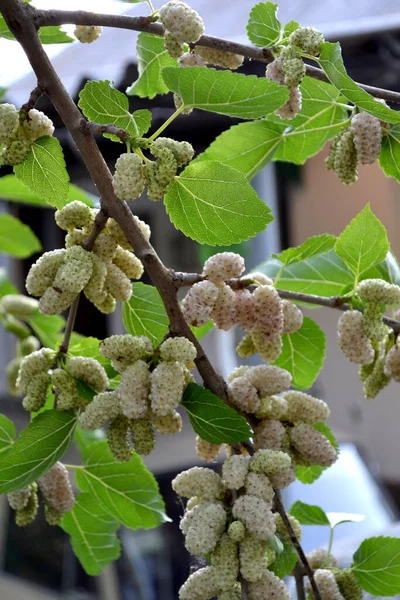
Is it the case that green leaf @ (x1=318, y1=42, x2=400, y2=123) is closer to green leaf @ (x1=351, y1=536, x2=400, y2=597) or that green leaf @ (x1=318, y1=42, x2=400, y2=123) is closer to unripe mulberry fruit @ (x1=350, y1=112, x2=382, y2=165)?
unripe mulberry fruit @ (x1=350, y1=112, x2=382, y2=165)

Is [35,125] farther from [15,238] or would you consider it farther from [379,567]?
[15,238]

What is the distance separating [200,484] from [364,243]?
23 centimetres

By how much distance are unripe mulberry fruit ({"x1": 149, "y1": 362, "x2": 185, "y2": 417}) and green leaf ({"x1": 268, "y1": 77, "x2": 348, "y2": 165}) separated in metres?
0.25

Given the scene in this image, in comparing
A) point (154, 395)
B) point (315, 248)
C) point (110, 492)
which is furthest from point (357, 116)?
point (110, 492)

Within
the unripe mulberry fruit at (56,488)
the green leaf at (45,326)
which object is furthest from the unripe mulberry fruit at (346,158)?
the green leaf at (45,326)

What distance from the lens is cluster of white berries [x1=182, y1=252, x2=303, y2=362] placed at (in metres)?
0.49

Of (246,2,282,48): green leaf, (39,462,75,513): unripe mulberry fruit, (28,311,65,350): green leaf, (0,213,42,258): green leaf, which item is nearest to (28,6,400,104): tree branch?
(246,2,282,48): green leaf

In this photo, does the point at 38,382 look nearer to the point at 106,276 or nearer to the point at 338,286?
the point at 106,276

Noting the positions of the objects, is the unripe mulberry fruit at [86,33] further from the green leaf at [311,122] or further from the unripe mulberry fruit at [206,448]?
the unripe mulberry fruit at [206,448]

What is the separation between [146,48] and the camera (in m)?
0.61

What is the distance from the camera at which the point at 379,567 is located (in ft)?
1.85

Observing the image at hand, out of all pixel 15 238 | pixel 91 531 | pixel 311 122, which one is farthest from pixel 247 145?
pixel 15 238

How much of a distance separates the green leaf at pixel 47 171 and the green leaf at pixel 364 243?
0.71 feet

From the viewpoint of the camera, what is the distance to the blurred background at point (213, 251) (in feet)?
4.94
